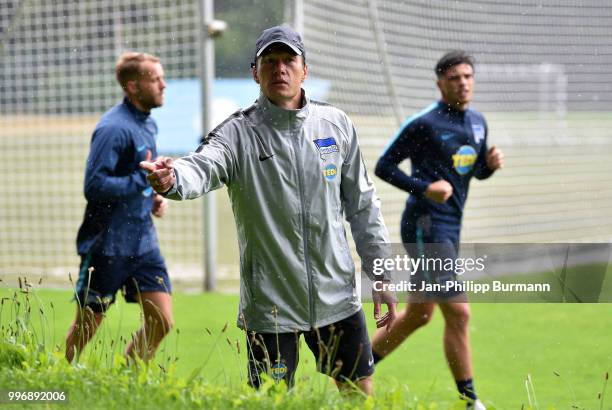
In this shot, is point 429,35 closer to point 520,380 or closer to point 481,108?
point 481,108

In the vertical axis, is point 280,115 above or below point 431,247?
above

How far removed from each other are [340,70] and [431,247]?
4.25m

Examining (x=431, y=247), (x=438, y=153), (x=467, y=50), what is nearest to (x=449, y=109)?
(x=438, y=153)

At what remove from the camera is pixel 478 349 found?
7168 mm

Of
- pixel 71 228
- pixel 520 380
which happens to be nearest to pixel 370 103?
pixel 520 380

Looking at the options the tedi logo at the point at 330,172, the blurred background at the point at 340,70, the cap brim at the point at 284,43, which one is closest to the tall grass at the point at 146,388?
the tedi logo at the point at 330,172

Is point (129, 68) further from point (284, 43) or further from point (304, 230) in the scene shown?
point (304, 230)

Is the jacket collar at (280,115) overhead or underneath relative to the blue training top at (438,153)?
overhead

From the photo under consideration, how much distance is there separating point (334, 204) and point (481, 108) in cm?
692

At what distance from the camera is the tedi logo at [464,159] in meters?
5.87

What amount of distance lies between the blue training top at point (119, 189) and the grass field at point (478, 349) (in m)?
0.48

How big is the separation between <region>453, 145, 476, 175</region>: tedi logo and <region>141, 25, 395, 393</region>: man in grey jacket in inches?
71.2

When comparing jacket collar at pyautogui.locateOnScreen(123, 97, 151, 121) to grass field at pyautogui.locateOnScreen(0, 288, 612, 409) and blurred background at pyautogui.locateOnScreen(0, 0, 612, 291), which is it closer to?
grass field at pyautogui.locateOnScreen(0, 288, 612, 409)

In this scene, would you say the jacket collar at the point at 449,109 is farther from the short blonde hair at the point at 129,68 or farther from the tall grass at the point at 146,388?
the tall grass at the point at 146,388
